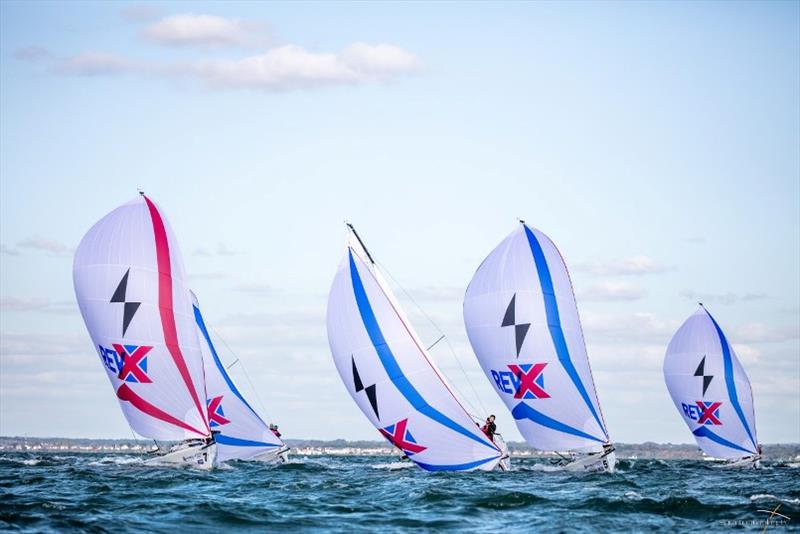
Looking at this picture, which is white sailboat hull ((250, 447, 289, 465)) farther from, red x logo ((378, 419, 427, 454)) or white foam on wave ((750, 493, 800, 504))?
white foam on wave ((750, 493, 800, 504))

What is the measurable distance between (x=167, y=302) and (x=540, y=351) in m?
14.8

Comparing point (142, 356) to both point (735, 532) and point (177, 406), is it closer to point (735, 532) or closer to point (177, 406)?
point (177, 406)

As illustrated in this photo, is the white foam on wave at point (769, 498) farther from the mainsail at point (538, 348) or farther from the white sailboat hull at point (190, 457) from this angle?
the white sailboat hull at point (190, 457)

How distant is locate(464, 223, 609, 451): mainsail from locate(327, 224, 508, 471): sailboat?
4031 mm

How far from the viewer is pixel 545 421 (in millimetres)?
44969

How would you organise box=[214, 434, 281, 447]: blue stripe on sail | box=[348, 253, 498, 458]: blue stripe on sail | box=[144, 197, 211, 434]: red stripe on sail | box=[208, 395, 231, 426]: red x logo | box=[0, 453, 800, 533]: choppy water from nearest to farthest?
box=[0, 453, 800, 533]: choppy water → box=[348, 253, 498, 458]: blue stripe on sail → box=[144, 197, 211, 434]: red stripe on sail → box=[208, 395, 231, 426]: red x logo → box=[214, 434, 281, 447]: blue stripe on sail

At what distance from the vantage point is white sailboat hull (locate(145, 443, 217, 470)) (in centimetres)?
4188

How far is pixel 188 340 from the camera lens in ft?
137

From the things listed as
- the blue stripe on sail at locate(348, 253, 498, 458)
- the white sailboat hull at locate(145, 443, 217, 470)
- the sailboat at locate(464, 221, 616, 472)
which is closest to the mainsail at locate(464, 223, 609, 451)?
the sailboat at locate(464, 221, 616, 472)

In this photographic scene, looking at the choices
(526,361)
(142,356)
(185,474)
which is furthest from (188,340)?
(526,361)

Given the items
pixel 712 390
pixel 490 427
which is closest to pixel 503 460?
pixel 490 427

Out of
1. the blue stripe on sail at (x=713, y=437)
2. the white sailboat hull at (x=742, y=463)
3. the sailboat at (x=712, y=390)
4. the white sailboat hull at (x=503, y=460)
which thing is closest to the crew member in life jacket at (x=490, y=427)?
the white sailboat hull at (x=503, y=460)

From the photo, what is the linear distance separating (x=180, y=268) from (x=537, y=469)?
17.3m

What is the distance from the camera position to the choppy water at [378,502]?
27.0m
